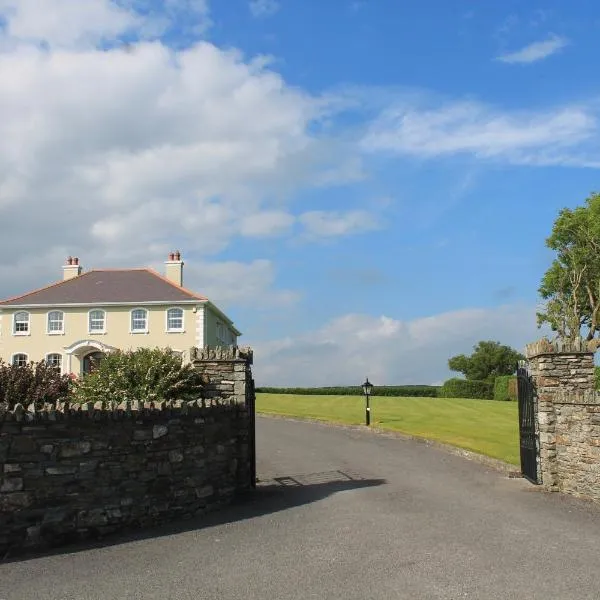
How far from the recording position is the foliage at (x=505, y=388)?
53219mm

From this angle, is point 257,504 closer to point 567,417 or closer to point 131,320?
point 567,417

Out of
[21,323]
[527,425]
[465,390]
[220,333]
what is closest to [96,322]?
[21,323]

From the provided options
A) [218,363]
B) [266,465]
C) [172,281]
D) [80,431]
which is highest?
[172,281]

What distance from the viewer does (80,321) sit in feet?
171

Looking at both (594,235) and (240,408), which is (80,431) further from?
(594,235)

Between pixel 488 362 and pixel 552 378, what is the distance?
86.1m

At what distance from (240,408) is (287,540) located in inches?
171

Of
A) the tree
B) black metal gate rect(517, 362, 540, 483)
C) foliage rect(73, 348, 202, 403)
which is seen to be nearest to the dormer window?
foliage rect(73, 348, 202, 403)

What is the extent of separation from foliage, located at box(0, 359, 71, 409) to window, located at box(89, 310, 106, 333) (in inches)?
1449

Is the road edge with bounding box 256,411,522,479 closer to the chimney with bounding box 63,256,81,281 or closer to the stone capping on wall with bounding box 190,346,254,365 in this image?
the stone capping on wall with bounding box 190,346,254,365

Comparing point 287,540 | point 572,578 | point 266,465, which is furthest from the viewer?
point 266,465

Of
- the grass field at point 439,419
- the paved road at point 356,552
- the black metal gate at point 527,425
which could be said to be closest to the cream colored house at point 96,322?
the grass field at point 439,419

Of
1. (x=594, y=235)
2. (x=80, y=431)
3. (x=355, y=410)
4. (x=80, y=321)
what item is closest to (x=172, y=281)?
(x=80, y=321)

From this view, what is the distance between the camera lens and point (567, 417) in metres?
13.6
